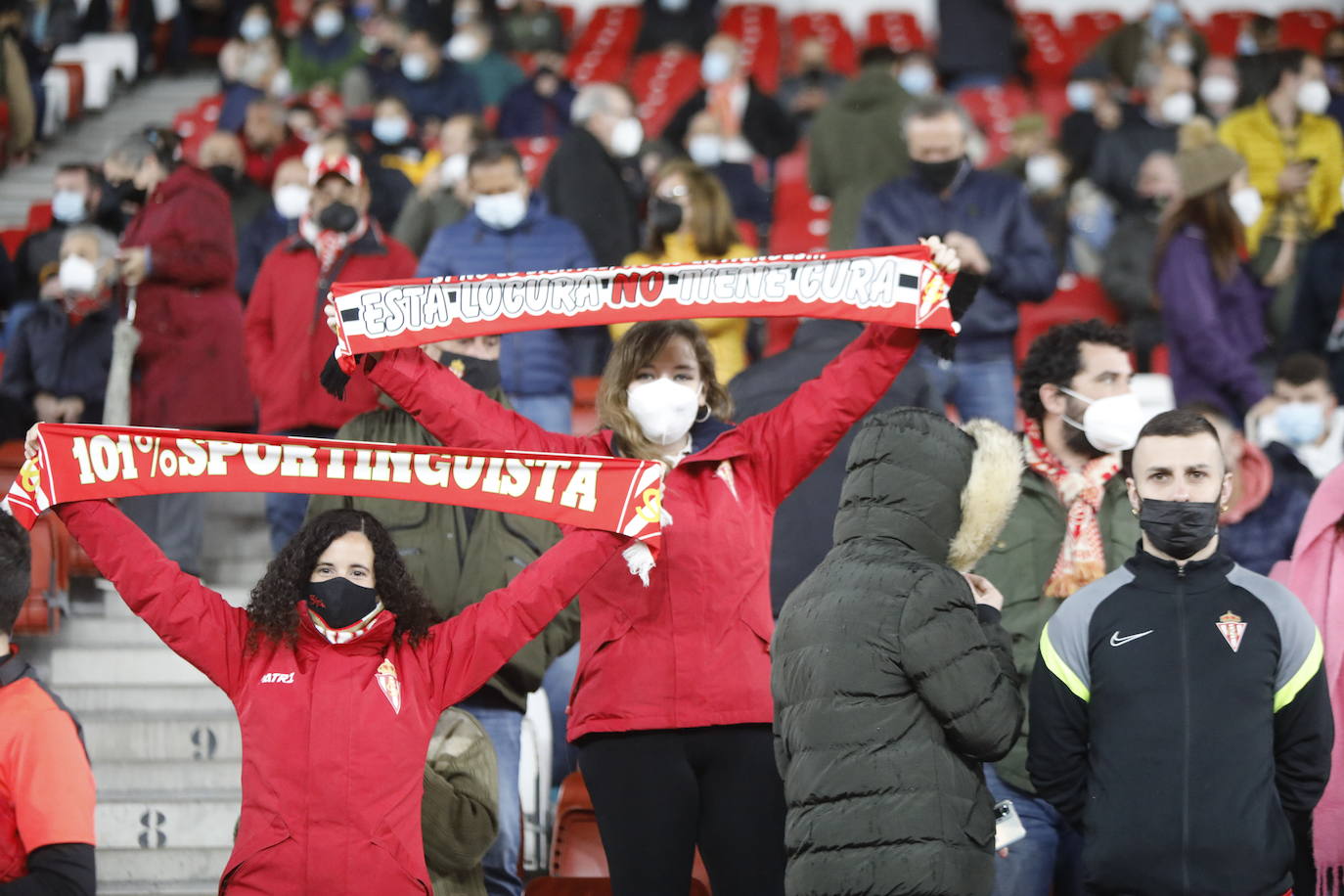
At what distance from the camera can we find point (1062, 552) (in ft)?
16.3

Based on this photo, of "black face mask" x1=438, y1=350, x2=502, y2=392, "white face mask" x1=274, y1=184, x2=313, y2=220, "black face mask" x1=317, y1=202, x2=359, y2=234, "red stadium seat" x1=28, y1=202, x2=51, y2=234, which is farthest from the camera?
"red stadium seat" x1=28, y1=202, x2=51, y2=234

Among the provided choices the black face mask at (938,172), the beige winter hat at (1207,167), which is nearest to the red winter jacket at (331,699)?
the black face mask at (938,172)

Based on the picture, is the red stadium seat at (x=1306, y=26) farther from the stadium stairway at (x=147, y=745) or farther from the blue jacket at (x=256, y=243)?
the stadium stairway at (x=147, y=745)

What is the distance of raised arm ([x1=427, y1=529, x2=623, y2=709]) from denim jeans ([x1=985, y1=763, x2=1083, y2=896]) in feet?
4.32

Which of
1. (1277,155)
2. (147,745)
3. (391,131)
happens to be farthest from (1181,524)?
(391,131)

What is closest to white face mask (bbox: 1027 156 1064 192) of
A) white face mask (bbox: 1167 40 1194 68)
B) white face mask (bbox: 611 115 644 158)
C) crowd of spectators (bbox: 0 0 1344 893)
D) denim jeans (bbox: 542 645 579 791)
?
crowd of spectators (bbox: 0 0 1344 893)

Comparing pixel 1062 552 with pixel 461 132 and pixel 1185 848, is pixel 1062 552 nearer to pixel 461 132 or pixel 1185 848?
pixel 1185 848

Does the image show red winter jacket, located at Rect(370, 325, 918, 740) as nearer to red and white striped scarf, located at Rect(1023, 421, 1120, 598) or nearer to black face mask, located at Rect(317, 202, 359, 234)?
red and white striped scarf, located at Rect(1023, 421, 1120, 598)

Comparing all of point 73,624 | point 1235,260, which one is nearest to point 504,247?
point 73,624

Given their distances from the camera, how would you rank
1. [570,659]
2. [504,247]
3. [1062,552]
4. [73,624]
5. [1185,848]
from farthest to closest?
[504,247] → [73,624] → [570,659] → [1062,552] → [1185,848]

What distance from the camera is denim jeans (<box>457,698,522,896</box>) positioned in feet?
17.0

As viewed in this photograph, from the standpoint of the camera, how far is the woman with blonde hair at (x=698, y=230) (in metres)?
7.81

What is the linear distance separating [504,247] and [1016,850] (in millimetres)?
3848

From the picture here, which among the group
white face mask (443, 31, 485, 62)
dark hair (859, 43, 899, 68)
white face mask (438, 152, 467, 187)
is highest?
white face mask (443, 31, 485, 62)
